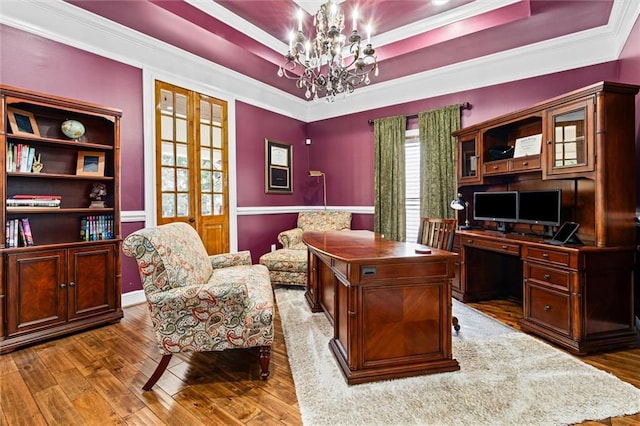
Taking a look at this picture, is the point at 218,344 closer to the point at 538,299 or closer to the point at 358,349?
the point at 358,349

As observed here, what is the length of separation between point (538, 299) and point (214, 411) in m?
2.72

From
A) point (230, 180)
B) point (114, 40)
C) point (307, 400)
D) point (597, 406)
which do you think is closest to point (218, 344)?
point (307, 400)

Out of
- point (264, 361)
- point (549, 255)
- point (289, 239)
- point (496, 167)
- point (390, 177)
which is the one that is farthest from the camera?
point (390, 177)

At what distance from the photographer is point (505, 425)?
157 cm

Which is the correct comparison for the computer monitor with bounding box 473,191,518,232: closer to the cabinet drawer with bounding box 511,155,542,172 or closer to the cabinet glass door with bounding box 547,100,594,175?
the cabinet drawer with bounding box 511,155,542,172

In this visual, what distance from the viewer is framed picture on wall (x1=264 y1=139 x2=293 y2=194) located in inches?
206

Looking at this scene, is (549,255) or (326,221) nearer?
(549,255)

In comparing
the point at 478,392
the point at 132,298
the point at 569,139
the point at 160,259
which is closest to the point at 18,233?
the point at 132,298

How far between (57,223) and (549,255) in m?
4.52

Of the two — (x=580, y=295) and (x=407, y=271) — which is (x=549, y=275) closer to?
(x=580, y=295)

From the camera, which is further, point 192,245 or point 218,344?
point 192,245

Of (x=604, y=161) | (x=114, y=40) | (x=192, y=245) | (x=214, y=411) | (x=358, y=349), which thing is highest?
(x=114, y=40)

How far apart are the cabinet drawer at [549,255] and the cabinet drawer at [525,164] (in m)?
0.89

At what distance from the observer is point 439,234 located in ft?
8.60
